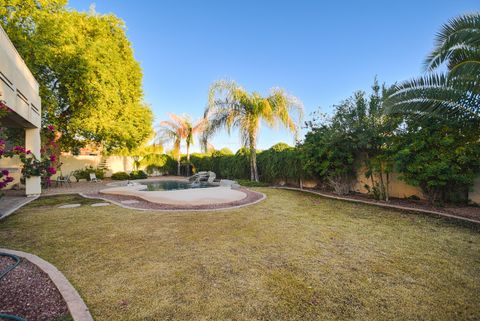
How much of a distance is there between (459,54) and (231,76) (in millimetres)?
9634

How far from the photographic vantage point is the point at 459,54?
5.71 m

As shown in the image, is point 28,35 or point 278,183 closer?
point 28,35

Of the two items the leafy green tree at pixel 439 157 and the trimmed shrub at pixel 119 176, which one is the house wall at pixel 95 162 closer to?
the trimmed shrub at pixel 119 176

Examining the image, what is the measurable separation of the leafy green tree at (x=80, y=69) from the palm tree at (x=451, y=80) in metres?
15.8

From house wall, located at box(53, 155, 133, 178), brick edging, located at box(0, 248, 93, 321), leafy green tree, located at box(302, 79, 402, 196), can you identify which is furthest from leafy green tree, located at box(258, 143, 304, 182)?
house wall, located at box(53, 155, 133, 178)

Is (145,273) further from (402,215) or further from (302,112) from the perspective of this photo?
(302,112)

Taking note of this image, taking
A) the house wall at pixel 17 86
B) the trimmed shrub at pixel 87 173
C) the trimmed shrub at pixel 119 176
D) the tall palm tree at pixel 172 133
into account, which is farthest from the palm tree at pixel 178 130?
the house wall at pixel 17 86

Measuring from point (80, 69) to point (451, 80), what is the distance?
683 inches

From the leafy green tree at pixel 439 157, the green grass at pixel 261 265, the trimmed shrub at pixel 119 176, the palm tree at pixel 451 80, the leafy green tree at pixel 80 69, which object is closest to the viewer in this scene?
the green grass at pixel 261 265

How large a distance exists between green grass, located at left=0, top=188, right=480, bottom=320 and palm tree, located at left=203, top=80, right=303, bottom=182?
763 cm

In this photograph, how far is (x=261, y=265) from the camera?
10.2ft

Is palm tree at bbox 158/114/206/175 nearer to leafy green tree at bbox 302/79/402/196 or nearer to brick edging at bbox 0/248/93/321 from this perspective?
leafy green tree at bbox 302/79/402/196

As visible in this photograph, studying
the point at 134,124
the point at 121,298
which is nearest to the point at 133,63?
the point at 134,124

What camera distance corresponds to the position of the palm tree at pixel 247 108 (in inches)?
484
